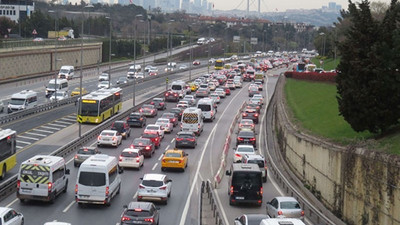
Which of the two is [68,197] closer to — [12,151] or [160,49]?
[12,151]

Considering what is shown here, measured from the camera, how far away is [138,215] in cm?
2586

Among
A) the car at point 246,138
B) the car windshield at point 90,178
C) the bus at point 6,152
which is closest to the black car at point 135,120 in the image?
the car at point 246,138

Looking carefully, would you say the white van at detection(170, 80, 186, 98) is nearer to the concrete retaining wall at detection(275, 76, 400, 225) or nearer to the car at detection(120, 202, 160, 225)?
the concrete retaining wall at detection(275, 76, 400, 225)

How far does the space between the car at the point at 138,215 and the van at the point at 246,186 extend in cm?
657

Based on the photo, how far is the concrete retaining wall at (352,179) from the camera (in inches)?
1002

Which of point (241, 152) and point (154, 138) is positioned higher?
point (241, 152)

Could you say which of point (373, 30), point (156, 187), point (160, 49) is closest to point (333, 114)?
point (373, 30)

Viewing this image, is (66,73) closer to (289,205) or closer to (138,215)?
(289,205)

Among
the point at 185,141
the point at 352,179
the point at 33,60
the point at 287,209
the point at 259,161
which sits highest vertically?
the point at 33,60

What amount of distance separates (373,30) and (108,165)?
14210 millimetres

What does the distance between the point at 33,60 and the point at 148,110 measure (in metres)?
47.0

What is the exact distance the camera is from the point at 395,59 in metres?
32.1

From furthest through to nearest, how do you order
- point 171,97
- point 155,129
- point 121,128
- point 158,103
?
1. point 171,97
2. point 158,103
3. point 155,129
4. point 121,128

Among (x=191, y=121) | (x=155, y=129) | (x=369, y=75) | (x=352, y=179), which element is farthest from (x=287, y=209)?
(x=191, y=121)
